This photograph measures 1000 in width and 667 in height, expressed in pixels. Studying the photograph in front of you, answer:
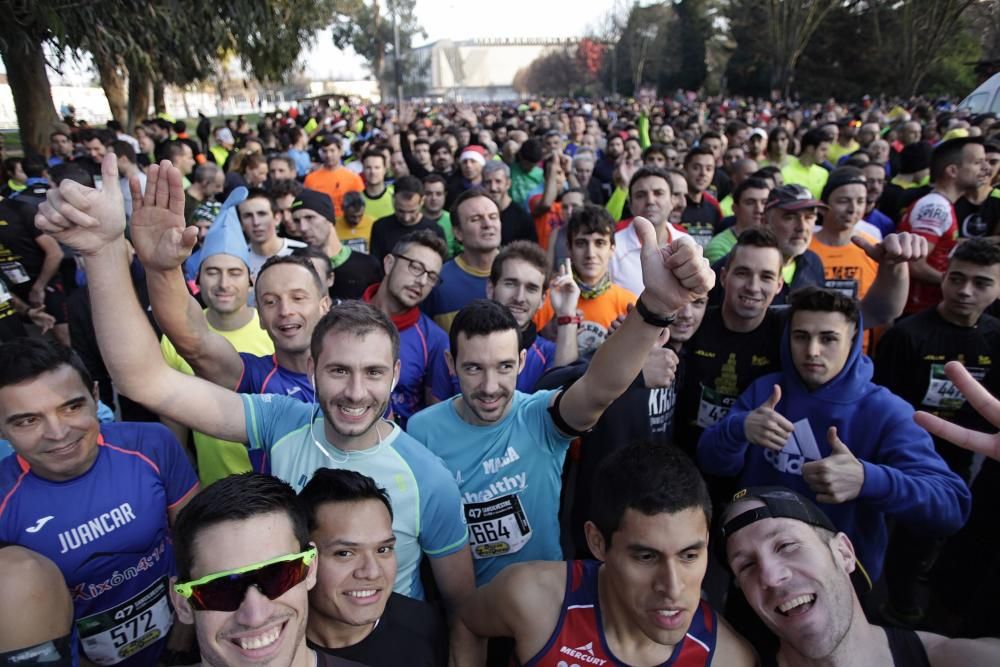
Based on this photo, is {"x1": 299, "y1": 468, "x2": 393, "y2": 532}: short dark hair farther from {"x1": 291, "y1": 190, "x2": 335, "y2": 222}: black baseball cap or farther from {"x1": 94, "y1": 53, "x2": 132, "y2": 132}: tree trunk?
{"x1": 94, "y1": 53, "x2": 132, "y2": 132}: tree trunk

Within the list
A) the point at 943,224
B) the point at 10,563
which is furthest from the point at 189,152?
the point at 943,224

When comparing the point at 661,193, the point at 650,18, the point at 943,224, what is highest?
the point at 650,18

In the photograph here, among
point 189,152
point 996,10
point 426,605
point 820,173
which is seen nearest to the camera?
point 426,605

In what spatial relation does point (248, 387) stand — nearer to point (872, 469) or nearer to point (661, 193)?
point (872, 469)

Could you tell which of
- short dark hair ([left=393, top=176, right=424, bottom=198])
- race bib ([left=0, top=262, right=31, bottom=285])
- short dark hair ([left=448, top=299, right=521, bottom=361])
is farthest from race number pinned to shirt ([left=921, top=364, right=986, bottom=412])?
race bib ([left=0, top=262, right=31, bottom=285])

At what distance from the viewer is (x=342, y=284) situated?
499 cm

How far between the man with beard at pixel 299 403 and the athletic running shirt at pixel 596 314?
1.63m

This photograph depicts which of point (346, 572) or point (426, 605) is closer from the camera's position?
point (346, 572)

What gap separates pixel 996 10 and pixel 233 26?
Result: 3260 cm

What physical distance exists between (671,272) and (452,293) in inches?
101

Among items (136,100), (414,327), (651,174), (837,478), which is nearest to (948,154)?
(651,174)

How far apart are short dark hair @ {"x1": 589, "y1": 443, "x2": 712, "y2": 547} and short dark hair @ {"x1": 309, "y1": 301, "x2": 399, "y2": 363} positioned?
2.91 ft

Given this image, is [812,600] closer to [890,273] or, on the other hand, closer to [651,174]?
[890,273]

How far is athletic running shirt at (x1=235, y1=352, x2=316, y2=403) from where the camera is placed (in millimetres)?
2959
